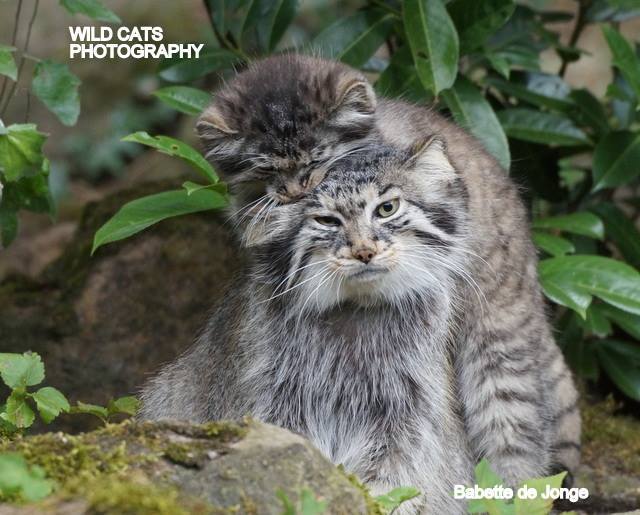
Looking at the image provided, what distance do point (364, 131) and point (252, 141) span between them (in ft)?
1.76

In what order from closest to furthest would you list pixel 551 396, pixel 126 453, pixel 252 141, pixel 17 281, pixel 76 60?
pixel 126 453
pixel 252 141
pixel 551 396
pixel 17 281
pixel 76 60

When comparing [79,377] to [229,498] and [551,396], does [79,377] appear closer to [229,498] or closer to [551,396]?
[551,396]

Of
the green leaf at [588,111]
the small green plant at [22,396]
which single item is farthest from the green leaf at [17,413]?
the green leaf at [588,111]

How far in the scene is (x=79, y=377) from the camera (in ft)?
23.3

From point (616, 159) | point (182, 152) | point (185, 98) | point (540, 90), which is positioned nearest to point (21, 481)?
point (182, 152)

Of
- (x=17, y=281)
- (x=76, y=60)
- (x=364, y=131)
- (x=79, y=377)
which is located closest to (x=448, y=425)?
(x=364, y=131)

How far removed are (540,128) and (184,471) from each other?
4023 millimetres

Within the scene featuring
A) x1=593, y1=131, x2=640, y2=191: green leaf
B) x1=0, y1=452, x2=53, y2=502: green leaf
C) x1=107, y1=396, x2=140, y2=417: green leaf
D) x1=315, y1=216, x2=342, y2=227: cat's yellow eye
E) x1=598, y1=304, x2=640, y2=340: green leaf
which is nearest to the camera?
x1=0, y1=452, x2=53, y2=502: green leaf

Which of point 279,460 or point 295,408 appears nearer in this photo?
point 279,460

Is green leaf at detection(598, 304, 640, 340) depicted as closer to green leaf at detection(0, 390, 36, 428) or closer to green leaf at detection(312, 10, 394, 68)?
green leaf at detection(312, 10, 394, 68)

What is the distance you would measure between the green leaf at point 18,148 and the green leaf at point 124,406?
49.3 inches

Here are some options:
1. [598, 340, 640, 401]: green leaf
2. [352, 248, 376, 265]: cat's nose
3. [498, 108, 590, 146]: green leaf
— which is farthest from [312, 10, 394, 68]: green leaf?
[598, 340, 640, 401]: green leaf

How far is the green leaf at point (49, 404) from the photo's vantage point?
4.45 m

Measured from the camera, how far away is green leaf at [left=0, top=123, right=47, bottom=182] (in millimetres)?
4719
